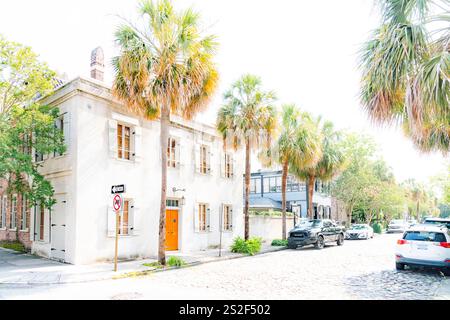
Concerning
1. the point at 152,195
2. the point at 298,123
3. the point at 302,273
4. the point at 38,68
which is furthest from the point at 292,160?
the point at 38,68

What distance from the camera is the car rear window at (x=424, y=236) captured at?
1221 cm

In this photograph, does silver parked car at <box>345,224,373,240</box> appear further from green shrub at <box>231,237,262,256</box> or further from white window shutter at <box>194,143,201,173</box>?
white window shutter at <box>194,143,201,173</box>

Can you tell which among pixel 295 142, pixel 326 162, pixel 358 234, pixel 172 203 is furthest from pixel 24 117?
pixel 358 234

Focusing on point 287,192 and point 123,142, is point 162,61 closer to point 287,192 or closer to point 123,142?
point 123,142

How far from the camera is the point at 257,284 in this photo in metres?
10.6

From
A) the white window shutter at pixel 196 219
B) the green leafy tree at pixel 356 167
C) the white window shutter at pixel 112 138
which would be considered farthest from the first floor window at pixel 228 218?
the green leafy tree at pixel 356 167

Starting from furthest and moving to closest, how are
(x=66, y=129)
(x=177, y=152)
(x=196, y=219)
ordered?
(x=196, y=219), (x=177, y=152), (x=66, y=129)

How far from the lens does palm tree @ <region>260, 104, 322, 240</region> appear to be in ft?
73.8

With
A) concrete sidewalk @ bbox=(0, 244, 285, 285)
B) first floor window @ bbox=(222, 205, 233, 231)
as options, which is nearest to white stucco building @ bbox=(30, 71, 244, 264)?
concrete sidewalk @ bbox=(0, 244, 285, 285)

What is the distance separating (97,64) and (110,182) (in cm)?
567

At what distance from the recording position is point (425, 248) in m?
12.3

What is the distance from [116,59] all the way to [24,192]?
628 centimetres

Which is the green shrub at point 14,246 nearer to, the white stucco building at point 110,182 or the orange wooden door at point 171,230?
the white stucco building at point 110,182
